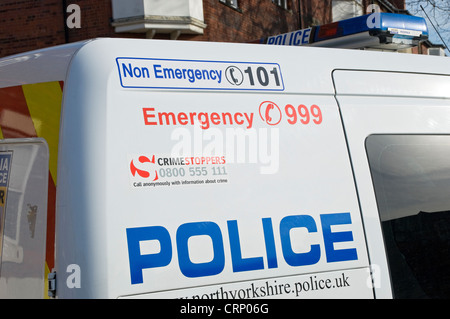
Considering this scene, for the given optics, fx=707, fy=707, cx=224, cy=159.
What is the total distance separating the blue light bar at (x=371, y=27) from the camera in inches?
158

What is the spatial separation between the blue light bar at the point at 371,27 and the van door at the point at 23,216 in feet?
6.94

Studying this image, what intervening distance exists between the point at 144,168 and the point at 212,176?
0.25 m

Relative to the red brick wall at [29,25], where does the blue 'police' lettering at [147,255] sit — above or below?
below

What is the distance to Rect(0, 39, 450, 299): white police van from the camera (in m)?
2.33

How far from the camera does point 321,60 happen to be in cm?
292

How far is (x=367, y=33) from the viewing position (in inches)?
157

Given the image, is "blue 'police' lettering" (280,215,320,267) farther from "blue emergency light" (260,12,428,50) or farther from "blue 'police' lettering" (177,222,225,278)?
"blue emergency light" (260,12,428,50)

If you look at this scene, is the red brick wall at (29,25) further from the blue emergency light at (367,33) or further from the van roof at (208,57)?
the van roof at (208,57)

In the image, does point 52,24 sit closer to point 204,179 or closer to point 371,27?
point 371,27

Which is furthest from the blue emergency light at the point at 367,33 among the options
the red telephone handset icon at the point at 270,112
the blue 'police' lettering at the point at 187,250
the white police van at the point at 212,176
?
the blue 'police' lettering at the point at 187,250

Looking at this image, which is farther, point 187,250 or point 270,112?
point 270,112

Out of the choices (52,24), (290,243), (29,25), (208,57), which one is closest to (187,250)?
(290,243)

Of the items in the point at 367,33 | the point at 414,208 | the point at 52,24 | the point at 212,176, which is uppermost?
the point at 52,24
